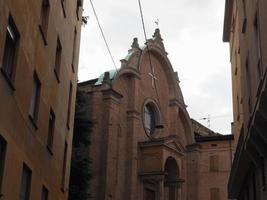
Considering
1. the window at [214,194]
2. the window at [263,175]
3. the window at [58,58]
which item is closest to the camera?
the window at [263,175]

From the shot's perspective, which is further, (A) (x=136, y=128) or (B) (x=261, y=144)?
(A) (x=136, y=128)

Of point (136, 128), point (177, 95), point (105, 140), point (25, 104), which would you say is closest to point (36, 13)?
point (25, 104)

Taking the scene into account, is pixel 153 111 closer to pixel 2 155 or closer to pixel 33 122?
pixel 33 122

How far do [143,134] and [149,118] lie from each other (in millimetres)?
2389

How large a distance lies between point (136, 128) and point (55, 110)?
17429 mm

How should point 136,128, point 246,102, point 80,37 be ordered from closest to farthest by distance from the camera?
point 246,102, point 80,37, point 136,128

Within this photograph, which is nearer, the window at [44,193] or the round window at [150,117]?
the window at [44,193]

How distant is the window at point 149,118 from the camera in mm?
36966

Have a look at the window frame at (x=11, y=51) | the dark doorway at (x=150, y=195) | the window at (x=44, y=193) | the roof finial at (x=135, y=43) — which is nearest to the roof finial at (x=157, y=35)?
the roof finial at (x=135, y=43)

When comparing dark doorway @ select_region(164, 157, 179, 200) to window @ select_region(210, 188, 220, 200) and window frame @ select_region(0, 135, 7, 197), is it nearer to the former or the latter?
window @ select_region(210, 188, 220, 200)

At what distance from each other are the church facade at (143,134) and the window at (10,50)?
1894cm

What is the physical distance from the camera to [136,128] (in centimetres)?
3431

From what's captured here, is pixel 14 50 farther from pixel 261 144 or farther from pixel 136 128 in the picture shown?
pixel 136 128

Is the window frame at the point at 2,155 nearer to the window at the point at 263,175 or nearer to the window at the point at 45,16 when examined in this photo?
the window at the point at 45,16
